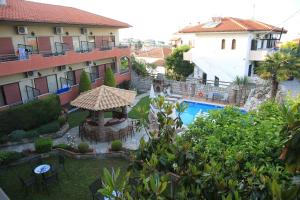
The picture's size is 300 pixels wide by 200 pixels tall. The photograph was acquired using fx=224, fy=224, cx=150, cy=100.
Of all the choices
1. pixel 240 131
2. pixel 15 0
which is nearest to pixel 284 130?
pixel 240 131

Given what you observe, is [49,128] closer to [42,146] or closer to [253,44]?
[42,146]

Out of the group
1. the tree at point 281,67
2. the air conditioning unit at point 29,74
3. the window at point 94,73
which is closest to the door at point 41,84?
the air conditioning unit at point 29,74

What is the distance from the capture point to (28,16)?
55.6 ft

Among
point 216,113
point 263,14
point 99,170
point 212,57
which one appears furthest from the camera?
point 263,14

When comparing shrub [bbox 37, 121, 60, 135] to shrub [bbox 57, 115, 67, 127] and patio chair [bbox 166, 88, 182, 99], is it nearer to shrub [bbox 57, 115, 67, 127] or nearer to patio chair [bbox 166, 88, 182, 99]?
shrub [bbox 57, 115, 67, 127]

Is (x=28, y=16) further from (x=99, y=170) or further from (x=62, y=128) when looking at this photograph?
(x=99, y=170)

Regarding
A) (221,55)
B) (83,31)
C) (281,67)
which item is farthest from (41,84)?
(221,55)

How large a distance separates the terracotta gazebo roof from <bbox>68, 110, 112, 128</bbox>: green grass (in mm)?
3485

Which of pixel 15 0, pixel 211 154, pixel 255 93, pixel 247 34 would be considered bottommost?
pixel 255 93

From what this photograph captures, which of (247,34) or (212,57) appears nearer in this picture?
(247,34)

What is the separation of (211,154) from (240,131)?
1381mm

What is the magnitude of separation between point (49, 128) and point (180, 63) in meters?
21.2

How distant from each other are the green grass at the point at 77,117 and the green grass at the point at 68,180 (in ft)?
17.9

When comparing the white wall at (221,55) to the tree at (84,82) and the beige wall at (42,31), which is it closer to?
the beige wall at (42,31)
